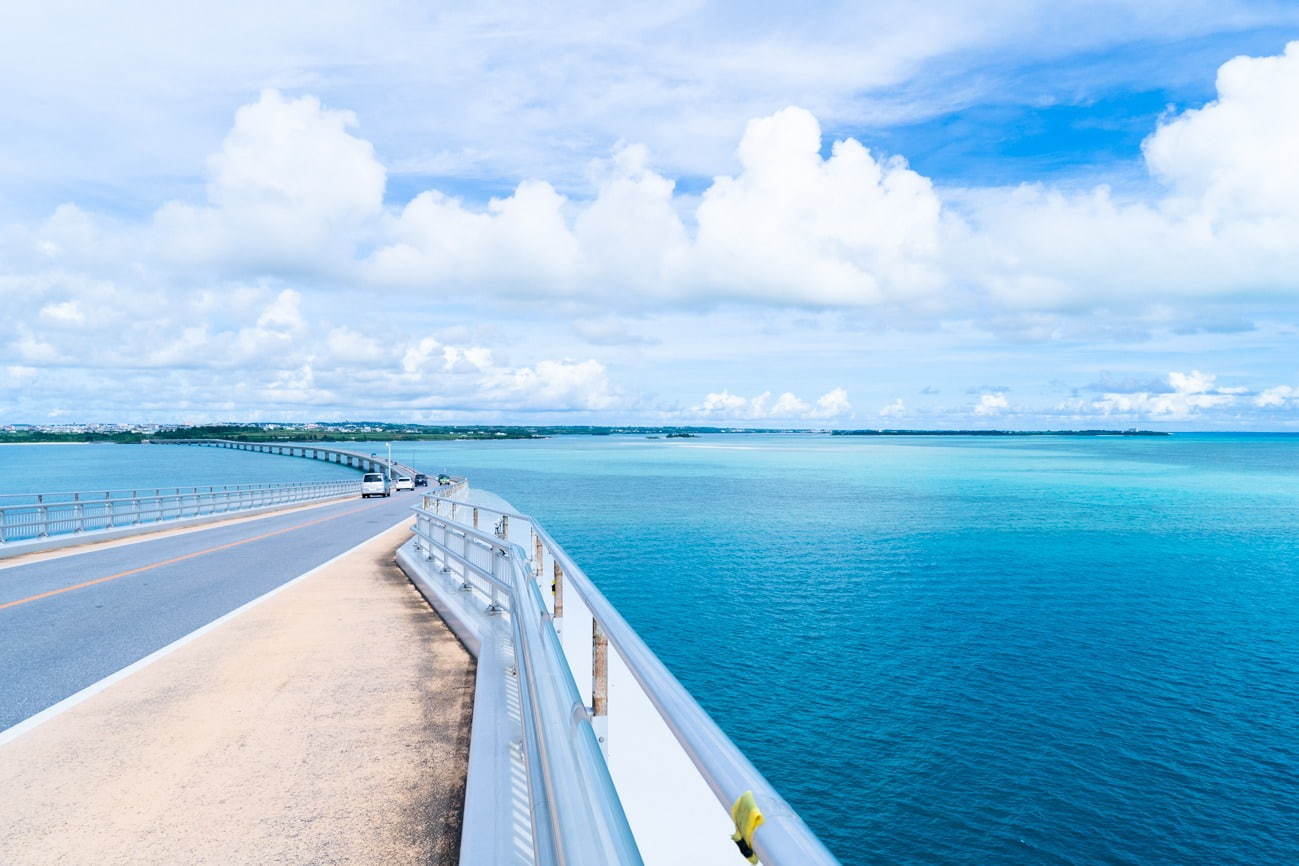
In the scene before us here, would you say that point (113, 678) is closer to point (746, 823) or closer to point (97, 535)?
point (746, 823)

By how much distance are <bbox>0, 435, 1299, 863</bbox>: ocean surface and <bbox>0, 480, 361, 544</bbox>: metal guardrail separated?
17.7 meters

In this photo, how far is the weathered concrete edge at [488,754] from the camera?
410cm

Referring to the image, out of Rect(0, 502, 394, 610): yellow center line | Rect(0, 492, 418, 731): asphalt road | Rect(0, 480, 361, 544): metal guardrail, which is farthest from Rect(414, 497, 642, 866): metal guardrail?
Rect(0, 480, 361, 544): metal guardrail

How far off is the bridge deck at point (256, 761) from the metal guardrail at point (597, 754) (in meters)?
1.07

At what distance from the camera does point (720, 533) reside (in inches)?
2215

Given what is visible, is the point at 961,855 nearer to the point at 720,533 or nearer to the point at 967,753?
the point at 967,753

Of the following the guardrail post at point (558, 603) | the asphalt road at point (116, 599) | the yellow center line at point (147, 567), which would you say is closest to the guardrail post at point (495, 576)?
the guardrail post at point (558, 603)

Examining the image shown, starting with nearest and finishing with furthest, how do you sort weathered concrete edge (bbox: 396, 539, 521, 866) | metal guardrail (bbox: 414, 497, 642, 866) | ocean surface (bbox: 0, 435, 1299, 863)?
metal guardrail (bbox: 414, 497, 642, 866)
weathered concrete edge (bbox: 396, 539, 521, 866)
ocean surface (bbox: 0, 435, 1299, 863)

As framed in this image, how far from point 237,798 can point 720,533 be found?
170 ft

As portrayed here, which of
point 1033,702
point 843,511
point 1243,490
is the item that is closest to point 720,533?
point 843,511

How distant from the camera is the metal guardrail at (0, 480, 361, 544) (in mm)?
21781

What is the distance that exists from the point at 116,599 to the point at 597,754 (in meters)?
12.7

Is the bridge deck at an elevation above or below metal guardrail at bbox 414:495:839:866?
below

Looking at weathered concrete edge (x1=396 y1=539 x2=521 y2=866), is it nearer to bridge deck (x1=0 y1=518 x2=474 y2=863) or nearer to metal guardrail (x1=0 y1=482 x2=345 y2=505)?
bridge deck (x1=0 y1=518 x2=474 y2=863)
